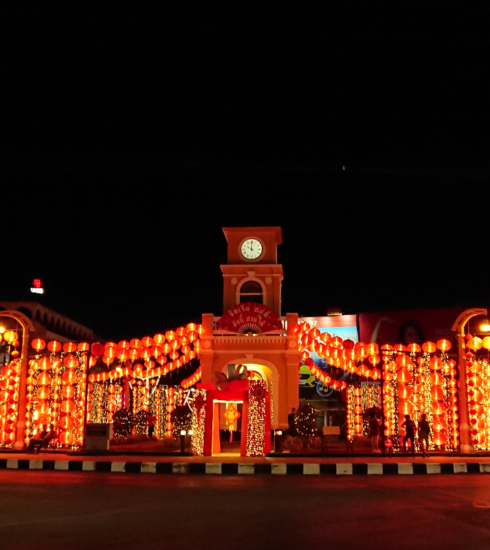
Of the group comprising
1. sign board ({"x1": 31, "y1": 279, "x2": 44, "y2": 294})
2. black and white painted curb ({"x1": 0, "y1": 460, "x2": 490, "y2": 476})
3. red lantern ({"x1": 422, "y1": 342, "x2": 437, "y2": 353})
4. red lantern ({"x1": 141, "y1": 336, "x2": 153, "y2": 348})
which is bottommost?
black and white painted curb ({"x1": 0, "y1": 460, "x2": 490, "y2": 476})

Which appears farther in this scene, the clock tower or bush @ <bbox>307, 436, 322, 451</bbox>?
the clock tower

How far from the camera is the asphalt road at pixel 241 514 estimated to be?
5633mm

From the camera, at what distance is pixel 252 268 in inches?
1060

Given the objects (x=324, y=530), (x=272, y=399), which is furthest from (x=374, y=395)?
(x=324, y=530)

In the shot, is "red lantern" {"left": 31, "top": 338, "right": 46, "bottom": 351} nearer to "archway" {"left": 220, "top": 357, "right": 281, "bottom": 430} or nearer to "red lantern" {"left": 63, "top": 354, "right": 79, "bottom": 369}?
"red lantern" {"left": 63, "top": 354, "right": 79, "bottom": 369}

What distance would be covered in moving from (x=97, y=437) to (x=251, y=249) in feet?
39.6

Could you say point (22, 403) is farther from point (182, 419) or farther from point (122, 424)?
point (182, 419)

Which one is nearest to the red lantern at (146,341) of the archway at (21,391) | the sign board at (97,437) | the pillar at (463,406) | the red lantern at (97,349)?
the red lantern at (97,349)

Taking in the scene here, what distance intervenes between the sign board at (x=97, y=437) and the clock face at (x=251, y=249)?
1153 centimetres

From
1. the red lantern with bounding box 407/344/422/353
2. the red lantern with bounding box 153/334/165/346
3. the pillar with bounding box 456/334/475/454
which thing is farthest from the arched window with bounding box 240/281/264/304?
the pillar with bounding box 456/334/475/454

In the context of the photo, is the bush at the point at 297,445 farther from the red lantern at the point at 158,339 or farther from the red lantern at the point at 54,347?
the red lantern at the point at 54,347

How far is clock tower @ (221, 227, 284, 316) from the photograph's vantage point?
26859 mm

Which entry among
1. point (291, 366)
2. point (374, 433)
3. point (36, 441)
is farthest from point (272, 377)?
point (36, 441)

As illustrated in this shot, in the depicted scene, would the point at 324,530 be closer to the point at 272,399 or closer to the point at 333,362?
the point at 333,362
